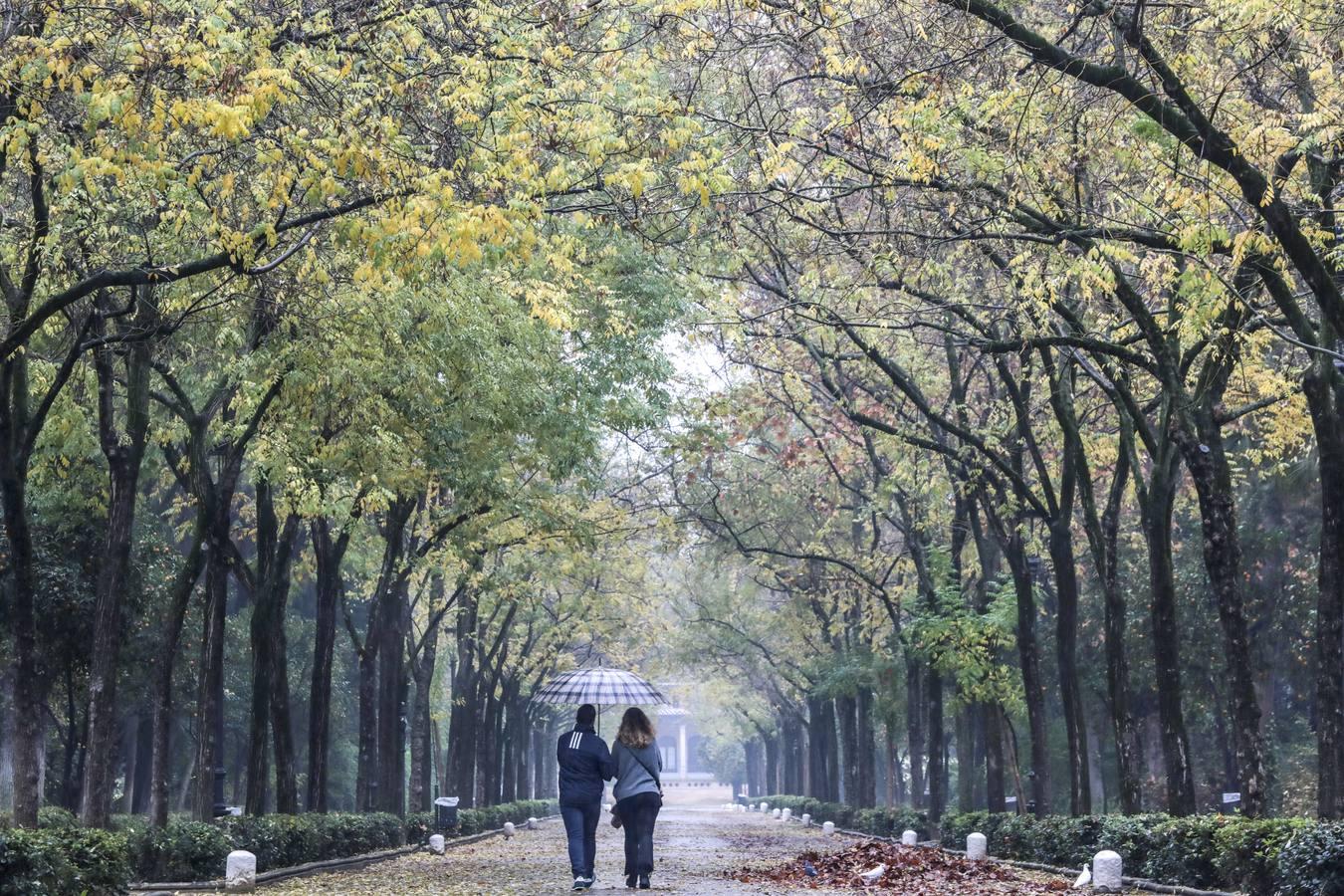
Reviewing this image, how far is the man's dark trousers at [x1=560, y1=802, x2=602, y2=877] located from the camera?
14.5 meters

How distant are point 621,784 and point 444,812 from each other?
16.9 metres

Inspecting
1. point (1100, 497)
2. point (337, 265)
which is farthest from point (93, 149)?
point (1100, 497)

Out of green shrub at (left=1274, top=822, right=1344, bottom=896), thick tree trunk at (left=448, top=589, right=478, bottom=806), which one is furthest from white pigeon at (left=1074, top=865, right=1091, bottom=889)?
thick tree trunk at (left=448, top=589, right=478, bottom=806)

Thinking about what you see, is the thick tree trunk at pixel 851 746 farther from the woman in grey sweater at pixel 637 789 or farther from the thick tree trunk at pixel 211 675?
the woman in grey sweater at pixel 637 789

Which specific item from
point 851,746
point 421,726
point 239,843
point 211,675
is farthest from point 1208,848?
point 851,746

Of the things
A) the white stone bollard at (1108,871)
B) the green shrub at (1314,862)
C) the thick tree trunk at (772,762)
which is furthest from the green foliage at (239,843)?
the thick tree trunk at (772,762)

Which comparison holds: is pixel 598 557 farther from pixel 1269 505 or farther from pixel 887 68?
pixel 887 68

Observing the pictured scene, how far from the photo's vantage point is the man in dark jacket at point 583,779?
14.7 m

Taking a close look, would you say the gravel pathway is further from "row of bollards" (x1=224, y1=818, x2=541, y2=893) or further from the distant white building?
the distant white building

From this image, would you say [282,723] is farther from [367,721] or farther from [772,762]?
[772,762]

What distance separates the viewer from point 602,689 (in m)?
25.5

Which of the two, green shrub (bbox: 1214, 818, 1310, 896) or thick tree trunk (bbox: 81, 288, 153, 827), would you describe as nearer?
green shrub (bbox: 1214, 818, 1310, 896)

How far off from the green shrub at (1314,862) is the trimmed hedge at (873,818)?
65.3 feet

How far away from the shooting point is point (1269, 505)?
3334 cm
